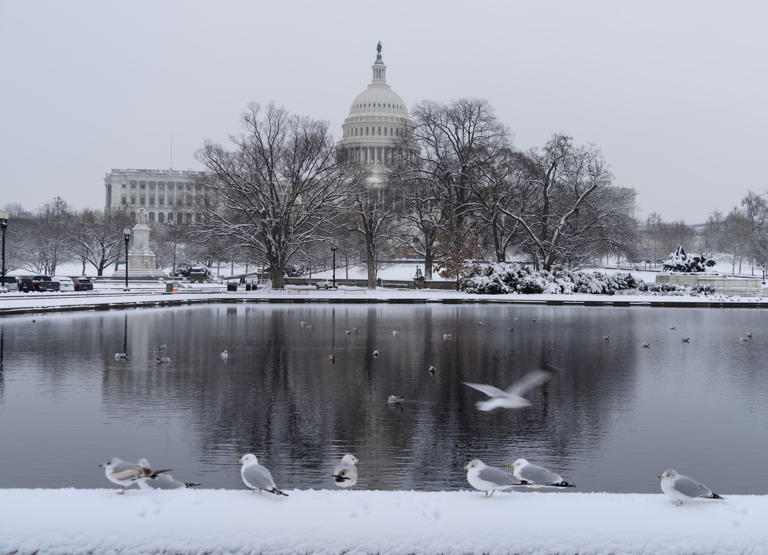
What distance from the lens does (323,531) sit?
6.04 metres

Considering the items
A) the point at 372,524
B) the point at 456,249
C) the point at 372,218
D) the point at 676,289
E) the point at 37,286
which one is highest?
the point at 372,218

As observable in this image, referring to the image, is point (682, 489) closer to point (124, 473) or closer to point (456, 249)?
point (124, 473)

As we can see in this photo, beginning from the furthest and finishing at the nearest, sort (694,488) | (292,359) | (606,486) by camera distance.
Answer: (292,359), (606,486), (694,488)

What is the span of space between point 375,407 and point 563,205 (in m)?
49.5

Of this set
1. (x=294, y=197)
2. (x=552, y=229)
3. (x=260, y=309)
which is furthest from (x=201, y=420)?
(x=552, y=229)

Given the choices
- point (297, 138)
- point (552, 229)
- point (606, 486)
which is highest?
point (297, 138)

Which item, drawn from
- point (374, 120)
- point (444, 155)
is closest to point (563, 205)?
point (444, 155)

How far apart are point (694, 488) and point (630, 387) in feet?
30.7

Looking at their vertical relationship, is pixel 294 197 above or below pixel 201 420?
above

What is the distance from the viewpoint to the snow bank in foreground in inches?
233

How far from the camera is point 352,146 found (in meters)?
138

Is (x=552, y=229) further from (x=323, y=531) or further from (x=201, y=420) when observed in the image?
(x=323, y=531)

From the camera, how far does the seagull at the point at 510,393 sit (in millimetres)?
13352

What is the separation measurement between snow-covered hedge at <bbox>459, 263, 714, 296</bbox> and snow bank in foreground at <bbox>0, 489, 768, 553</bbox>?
45.2 m
